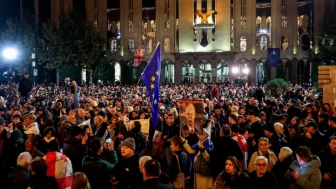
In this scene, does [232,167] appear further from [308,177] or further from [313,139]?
[313,139]

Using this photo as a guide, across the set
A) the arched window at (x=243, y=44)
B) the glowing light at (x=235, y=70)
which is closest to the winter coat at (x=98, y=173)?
the glowing light at (x=235, y=70)

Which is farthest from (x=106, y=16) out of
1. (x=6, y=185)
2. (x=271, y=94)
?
(x=6, y=185)

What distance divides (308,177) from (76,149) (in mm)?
4010

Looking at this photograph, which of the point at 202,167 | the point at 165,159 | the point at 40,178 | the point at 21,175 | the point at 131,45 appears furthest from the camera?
the point at 131,45

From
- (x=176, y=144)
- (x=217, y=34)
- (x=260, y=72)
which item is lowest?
(x=176, y=144)

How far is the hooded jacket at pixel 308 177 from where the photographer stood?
6.58 m

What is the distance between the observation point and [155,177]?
17.1 ft

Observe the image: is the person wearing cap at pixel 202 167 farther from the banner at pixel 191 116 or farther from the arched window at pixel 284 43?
the arched window at pixel 284 43

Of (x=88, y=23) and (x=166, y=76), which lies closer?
(x=88, y=23)

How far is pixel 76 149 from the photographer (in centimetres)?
790

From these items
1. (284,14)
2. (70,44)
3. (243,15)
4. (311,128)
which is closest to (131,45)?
(70,44)

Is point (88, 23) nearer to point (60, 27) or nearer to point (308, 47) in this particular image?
point (60, 27)

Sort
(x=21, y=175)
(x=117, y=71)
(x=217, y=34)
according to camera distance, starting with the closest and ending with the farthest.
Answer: (x=21, y=175) → (x=217, y=34) → (x=117, y=71)

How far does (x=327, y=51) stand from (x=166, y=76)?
18.2 meters
